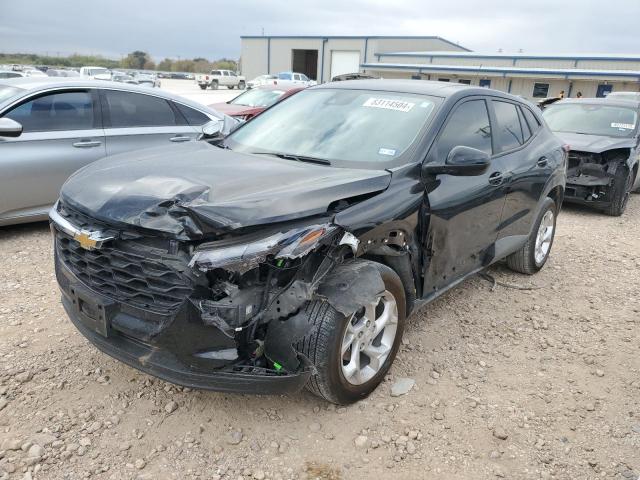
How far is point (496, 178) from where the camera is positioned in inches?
156

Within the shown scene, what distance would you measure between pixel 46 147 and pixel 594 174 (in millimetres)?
7299

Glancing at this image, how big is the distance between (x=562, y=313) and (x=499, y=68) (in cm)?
3809

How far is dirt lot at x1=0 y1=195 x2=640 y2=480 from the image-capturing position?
2600 mm

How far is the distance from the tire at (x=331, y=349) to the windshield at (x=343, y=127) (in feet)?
2.90

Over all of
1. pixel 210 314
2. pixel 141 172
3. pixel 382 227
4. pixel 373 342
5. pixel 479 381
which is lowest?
pixel 479 381

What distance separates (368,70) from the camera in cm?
4941

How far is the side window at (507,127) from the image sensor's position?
424cm

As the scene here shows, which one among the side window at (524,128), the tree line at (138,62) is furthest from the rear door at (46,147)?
the tree line at (138,62)

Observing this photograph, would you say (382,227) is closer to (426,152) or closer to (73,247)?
(426,152)

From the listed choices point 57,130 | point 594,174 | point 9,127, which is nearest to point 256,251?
point 9,127

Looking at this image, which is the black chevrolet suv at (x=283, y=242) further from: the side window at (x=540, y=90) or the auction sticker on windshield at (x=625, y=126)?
the side window at (x=540, y=90)

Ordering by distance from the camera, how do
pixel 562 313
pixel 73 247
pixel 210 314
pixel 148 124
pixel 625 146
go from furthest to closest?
pixel 625 146 → pixel 148 124 → pixel 562 313 → pixel 73 247 → pixel 210 314

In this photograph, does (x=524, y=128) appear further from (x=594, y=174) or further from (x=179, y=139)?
(x=594, y=174)

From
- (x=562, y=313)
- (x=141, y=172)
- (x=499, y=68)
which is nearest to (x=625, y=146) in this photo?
(x=562, y=313)
